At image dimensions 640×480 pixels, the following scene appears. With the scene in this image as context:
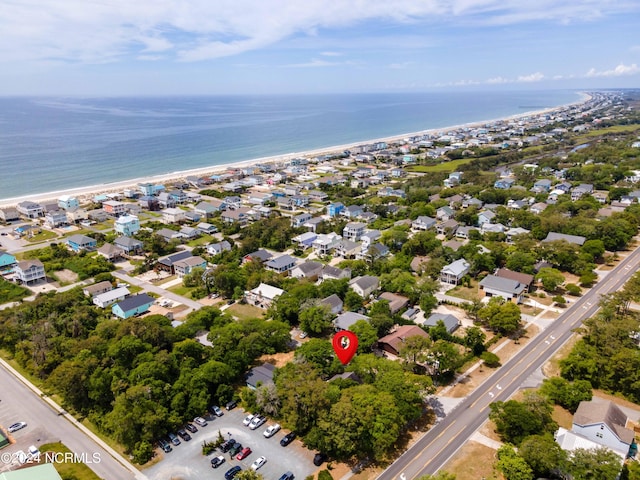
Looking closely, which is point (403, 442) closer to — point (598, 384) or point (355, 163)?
point (598, 384)

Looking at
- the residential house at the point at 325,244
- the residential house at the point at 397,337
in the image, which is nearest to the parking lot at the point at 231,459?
the residential house at the point at 397,337

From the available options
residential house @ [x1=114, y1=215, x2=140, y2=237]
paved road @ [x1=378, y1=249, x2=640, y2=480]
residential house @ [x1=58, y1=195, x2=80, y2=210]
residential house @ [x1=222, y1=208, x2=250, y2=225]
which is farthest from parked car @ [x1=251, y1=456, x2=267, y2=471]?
residential house @ [x1=58, y1=195, x2=80, y2=210]

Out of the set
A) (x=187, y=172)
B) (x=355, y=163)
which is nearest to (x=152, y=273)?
(x=187, y=172)

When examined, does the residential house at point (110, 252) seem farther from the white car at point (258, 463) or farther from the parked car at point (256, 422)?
the white car at point (258, 463)

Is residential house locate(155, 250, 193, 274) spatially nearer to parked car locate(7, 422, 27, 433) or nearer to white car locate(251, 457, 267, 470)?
parked car locate(7, 422, 27, 433)

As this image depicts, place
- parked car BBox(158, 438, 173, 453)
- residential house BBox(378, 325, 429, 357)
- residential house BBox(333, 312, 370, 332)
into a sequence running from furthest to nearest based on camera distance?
residential house BBox(333, 312, 370, 332)
residential house BBox(378, 325, 429, 357)
parked car BBox(158, 438, 173, 453)

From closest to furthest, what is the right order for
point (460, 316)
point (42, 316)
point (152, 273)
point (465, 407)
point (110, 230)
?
1. point (465, 407)
2. point (42, 316)
3. point (460, 316)
4. point (152, 273)
5. point (110, 230)
